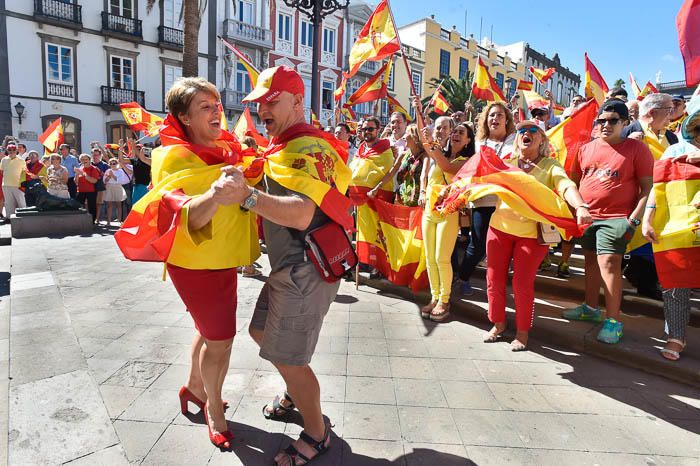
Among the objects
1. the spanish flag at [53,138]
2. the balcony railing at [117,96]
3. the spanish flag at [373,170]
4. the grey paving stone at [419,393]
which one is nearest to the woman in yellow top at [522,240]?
the grey paving stone at [419,393]

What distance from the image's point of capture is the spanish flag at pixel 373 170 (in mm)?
5949

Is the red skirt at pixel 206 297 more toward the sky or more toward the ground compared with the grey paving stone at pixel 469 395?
more toward the sky

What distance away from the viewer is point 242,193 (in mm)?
1783

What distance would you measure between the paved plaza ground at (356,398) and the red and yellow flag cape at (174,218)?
3.46 feet

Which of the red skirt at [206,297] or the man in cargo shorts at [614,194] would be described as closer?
the red skirt at [206,297]

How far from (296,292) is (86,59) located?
26.1 metres

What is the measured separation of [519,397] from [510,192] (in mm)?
1636

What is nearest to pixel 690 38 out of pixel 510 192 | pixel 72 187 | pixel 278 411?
pixel 510 192

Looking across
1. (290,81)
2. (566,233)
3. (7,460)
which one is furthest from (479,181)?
(7,460)

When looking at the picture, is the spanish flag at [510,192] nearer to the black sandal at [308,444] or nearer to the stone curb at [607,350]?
the stone curb at [607,350]

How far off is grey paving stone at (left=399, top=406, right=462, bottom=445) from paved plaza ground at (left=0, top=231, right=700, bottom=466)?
0.01 meters

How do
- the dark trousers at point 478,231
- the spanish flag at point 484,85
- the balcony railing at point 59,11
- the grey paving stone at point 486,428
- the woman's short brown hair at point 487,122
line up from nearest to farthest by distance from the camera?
the grey paving stone at point 486,428, the woman's short brown hair at point 487,122, the dark trousers at point 478,231, the spanish flag at point 484,85, the balcony railing at point 59,11

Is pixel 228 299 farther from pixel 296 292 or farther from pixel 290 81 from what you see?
pixel 290 81

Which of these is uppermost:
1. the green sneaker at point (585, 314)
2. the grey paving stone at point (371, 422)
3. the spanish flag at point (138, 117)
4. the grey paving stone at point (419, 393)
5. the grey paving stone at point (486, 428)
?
the spanish flag at point (138, 117)
